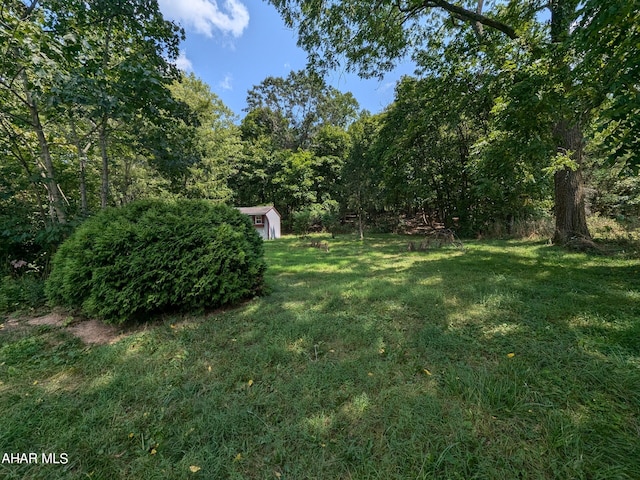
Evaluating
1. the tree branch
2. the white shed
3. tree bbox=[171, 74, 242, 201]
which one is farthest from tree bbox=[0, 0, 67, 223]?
the white shed

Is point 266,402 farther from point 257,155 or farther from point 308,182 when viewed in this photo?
point 257,155

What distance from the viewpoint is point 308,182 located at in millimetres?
19391

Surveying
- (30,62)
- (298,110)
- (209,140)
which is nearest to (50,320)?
(30,62)

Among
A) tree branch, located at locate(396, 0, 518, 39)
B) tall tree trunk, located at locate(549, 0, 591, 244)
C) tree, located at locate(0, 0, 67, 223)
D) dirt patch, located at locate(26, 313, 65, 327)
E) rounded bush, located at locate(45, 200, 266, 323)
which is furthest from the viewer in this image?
tall tree trunk, located at locate(549, 0, 591, 244)

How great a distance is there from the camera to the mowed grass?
131 cm

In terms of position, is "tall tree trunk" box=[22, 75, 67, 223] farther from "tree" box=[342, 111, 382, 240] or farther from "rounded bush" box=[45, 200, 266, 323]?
"tree" box=[342, 111, 382, 240]

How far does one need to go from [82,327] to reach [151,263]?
1.21 meters

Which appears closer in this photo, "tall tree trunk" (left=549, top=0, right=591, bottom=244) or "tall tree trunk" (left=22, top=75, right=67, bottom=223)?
"tall tree trunk" (left=22, top=75, right=67, bottom=223)

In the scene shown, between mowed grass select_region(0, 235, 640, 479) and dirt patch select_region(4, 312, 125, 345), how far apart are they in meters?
0.14

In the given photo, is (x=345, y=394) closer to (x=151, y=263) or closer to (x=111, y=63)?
(x=151, y=263)

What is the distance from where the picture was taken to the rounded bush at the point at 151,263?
9.40 feet

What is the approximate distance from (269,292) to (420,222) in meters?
15.2

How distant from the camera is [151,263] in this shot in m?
2.95

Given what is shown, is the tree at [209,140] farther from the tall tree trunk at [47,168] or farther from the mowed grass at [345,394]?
the mowed grass at [345,394]
